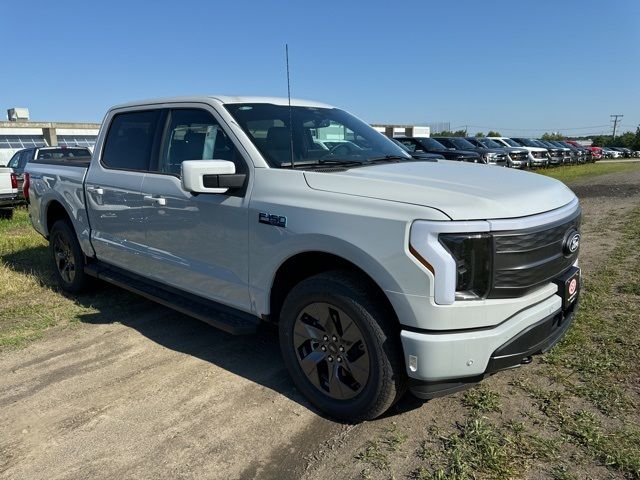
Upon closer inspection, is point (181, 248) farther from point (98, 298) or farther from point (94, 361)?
point (98, 298)

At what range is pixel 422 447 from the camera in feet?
9.11

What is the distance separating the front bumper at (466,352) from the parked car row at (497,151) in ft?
48.9

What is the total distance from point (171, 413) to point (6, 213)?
444 inches

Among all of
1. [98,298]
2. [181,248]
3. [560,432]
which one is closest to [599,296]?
[560,432]

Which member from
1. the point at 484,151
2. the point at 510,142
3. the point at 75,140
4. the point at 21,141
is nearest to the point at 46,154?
the point at 484,151

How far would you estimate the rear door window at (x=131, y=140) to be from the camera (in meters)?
4.40

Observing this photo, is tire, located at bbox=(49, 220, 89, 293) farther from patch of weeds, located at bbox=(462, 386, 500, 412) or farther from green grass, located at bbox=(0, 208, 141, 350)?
patch of weeds, located at bbox=(462, 386, 500, 412)

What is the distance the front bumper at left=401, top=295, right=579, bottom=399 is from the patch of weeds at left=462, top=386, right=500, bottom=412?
51cm

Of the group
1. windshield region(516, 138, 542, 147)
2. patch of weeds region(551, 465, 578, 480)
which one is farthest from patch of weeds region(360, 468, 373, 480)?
windshield region(516, 138, 542, 147)

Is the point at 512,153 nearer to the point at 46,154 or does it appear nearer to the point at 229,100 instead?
the point at 46,154

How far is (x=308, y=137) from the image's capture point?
12.9 ft

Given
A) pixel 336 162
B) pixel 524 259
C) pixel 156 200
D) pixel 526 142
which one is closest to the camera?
pixel 524 259

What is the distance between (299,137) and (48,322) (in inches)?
121

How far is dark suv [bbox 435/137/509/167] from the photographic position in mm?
20438
